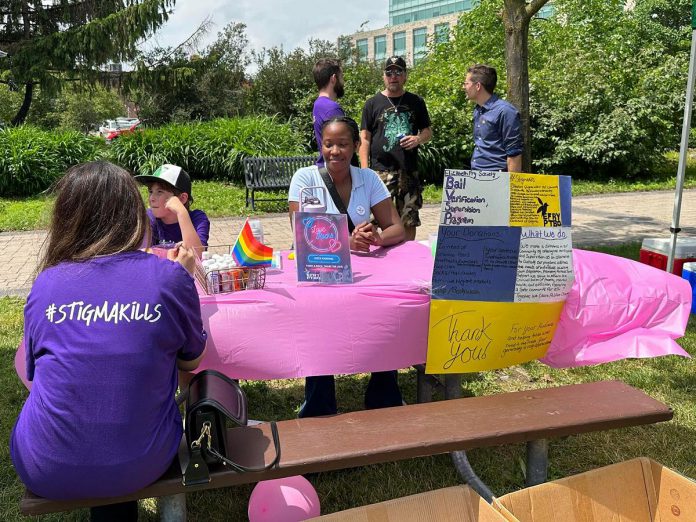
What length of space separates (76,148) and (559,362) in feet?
41.5

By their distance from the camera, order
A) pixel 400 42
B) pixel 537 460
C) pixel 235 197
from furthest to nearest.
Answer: pixel 400 42 → pixel 235 197 → pixel 537 460

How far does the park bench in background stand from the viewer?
34.8 ft

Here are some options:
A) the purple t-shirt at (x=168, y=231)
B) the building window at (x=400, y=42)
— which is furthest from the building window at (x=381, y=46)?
the purple t-shirt at (x=168, y=231)

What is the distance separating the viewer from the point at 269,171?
10789mm

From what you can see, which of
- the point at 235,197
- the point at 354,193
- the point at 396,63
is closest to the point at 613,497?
the point at 354,193

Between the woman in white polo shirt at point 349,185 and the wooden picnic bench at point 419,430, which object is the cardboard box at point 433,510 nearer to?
the wooden picnic bench at point 419,430

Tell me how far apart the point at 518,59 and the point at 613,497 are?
4.21 meters

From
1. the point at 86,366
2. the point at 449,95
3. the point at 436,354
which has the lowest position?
the point at 436,354

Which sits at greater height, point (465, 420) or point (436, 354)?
point (436, 354)

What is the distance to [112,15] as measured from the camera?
2197cm

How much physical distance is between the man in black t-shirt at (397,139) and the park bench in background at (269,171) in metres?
5.33

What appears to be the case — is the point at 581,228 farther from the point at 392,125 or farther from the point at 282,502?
the point at 282,502

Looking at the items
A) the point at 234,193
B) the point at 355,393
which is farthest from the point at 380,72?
the point at 355,393

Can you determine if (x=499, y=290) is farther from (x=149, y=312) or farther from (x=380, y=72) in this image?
(x=380, y=72)
